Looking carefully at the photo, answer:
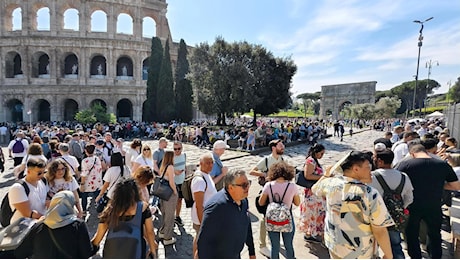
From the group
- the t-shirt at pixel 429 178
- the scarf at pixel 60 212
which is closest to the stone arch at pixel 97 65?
the scarf at pixel 60 212

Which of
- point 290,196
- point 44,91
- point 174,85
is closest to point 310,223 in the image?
point 290,196

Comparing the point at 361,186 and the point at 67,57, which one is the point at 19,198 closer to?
the point at 361,186

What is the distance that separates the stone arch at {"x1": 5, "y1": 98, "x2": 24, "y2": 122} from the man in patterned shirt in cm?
4058

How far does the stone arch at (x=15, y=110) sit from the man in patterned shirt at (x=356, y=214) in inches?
1598

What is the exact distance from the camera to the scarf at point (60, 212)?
2.27m

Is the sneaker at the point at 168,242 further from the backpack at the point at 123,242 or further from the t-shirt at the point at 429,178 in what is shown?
the t-shirt at the point at 429,178

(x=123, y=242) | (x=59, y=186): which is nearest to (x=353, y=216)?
(x=123, y=242)

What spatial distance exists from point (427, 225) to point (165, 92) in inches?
1167

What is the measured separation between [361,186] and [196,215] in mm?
2112

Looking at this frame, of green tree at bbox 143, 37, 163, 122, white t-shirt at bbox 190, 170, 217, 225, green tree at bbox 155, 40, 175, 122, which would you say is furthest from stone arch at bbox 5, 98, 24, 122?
white t-shirt at bbox 190, 170, 217, 225

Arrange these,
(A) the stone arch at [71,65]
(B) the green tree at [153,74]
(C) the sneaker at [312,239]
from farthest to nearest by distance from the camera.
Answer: (A) the stone arch at [71,65] → (B) the green tree at [153,74] → (C) the sneaker at [312,239]

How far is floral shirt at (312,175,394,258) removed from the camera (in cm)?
231

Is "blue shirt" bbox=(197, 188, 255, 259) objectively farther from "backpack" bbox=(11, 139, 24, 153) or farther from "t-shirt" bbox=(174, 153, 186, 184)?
"backpack" bbox=(11, 139, 24, 153)

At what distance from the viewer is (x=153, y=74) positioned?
31.5 metres
